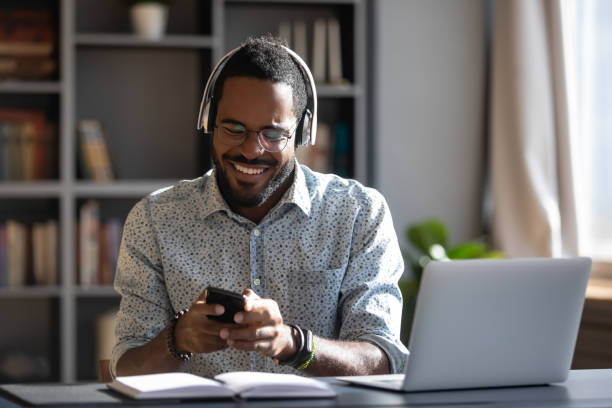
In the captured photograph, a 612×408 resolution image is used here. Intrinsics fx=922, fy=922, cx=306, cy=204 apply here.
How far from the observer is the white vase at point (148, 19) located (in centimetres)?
352

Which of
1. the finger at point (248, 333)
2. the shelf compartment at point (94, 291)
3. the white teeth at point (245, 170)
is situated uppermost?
the white teeth at point (245, 170)

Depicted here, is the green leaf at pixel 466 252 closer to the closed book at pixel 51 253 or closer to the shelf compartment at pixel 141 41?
the shelf compartment at pixel 141 41

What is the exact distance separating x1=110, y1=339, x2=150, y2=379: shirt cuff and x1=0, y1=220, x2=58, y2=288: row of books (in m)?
1.81

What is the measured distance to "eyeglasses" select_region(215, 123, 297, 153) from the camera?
1846 millimetres

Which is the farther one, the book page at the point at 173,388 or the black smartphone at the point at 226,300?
the black smartphone at the point at 226,300

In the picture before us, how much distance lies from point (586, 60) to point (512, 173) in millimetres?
506

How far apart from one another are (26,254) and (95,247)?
26 centimetres

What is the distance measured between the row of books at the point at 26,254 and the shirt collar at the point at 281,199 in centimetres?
175

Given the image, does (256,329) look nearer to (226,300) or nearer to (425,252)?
(226,300)

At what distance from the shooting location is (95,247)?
354 cm

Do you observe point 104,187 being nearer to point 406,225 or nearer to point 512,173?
point 406,225

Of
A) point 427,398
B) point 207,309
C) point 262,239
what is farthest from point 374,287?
point 427,398

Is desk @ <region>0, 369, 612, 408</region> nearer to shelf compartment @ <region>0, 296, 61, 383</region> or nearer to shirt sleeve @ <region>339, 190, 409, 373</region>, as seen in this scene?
shirt sleeve @ <region>339, 190, 409, 373</region>

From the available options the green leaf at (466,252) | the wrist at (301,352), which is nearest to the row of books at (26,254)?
the green leaf at (466,252)
